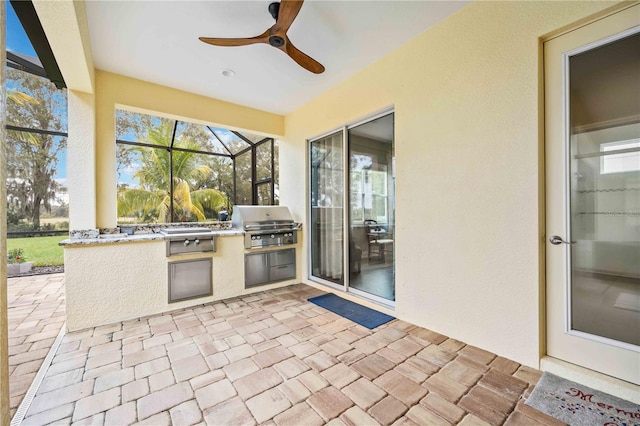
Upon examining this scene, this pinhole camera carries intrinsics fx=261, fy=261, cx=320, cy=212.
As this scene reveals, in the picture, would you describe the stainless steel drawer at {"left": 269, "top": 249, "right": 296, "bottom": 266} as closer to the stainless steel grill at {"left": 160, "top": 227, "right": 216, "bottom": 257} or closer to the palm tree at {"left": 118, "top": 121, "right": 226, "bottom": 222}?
the stainless steel grill at {"left": 160, "top": 227, "right": 216, "bottom": 257}

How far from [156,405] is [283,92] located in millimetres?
3719

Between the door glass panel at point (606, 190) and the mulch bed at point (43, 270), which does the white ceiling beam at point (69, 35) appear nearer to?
the door glass panel at point (606, 190)

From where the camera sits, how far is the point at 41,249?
15.8 ft

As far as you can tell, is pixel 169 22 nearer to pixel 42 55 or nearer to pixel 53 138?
pixel 42 55

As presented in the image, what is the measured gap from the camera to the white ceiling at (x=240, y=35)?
2.25 meters

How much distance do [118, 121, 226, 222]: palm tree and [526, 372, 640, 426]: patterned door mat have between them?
599 cm

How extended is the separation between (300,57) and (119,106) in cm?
249

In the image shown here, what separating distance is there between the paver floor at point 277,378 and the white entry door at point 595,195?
1.63ft

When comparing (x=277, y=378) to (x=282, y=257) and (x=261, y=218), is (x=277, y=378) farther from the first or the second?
(x=261, y=218)

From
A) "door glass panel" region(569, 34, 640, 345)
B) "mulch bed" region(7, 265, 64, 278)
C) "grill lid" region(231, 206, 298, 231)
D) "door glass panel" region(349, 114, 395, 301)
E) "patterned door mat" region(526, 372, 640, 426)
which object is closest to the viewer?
"patterned door mat" region(526, 372, 640, 426)

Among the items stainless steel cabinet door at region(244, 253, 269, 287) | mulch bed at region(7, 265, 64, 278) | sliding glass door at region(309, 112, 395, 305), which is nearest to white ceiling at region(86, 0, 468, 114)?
sliding glass door at region(309, 112, 395, 305)

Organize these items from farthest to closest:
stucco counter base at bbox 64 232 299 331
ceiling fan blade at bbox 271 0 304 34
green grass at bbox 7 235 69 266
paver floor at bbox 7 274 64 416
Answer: green grass at bbox 7 235 69 266 → stucco counter base at bbox 64 232 299 331 → paver floor at bbox 7 274 64 416 → ceiling fan blade at bbox 271 0 304 34

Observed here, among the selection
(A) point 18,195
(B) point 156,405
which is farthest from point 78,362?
(A) point 18,195

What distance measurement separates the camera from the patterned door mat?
146cm
